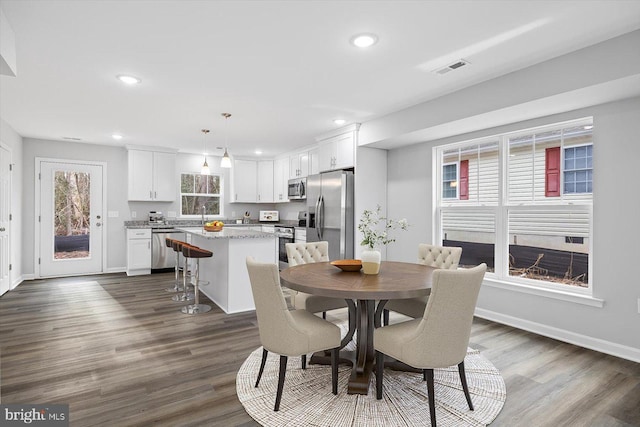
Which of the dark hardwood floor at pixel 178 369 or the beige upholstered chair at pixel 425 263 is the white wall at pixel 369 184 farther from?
the beige upholstered chair at pixel 425 263

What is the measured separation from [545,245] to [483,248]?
68cm

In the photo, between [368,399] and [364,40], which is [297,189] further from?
[368,399]

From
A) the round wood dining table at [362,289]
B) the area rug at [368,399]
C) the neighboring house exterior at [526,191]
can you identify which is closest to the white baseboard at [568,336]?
the neighboring house exterior at [526,191]

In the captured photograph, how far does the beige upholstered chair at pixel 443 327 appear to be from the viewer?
1915mm

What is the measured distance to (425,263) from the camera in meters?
3.44

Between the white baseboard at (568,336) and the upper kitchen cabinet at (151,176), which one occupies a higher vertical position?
the upper kitchen cabinet at (151,176)

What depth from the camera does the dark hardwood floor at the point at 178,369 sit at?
2123mm

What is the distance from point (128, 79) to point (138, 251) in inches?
160

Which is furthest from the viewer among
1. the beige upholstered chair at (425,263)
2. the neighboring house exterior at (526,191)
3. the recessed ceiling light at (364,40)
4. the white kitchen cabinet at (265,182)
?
the white kitchen cabinet at (265,182)

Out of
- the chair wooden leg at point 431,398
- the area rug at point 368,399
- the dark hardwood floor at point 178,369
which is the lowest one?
the dark hardwood floor at point 178,369

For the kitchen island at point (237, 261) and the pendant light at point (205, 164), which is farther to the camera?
the pendant light at point (205, 164)

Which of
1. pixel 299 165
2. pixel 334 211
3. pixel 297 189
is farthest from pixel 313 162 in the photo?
pixel 334 211

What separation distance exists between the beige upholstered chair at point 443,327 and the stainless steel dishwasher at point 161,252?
18.9 feet

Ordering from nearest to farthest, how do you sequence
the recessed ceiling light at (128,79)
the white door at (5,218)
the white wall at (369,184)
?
1. the recessed ceiling light at (128,79)
2. the white door at (5,218)
3. the white wall at (369,184)
